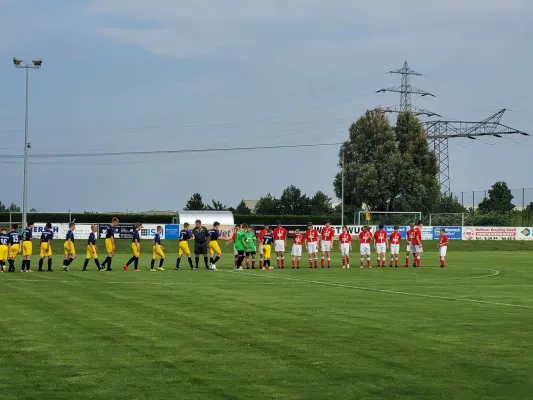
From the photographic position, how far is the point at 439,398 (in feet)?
29.5

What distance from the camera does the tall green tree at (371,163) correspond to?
92500 mm

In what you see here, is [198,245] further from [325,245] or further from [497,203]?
[497,203]

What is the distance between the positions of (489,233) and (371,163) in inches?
887

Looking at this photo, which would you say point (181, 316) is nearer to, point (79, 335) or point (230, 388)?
point (79, 335)

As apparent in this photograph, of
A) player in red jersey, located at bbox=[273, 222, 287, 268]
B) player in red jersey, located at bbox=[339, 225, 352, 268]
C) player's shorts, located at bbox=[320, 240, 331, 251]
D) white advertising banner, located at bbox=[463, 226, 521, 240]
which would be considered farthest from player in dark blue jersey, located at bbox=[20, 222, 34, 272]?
white advertising banner, located at bbox=[463, 226, 521, 240]

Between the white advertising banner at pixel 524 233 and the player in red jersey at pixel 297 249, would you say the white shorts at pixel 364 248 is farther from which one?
the white advertising banner at pixel 524 233

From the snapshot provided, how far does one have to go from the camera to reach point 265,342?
12852mm

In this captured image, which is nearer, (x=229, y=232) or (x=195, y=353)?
(x=195, y=353)

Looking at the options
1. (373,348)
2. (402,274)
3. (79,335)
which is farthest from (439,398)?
(402,274)

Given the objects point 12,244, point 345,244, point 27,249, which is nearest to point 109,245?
point 27,249

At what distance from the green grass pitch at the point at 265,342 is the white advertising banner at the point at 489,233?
51815 mm

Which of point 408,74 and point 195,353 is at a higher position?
point 408,74

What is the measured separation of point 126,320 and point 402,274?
18123 millimetres

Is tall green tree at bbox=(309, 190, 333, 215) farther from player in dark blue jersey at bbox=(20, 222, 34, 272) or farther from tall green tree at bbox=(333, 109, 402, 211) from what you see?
player in dark blue jersey at bbox=(20, 222, 34, 272)
